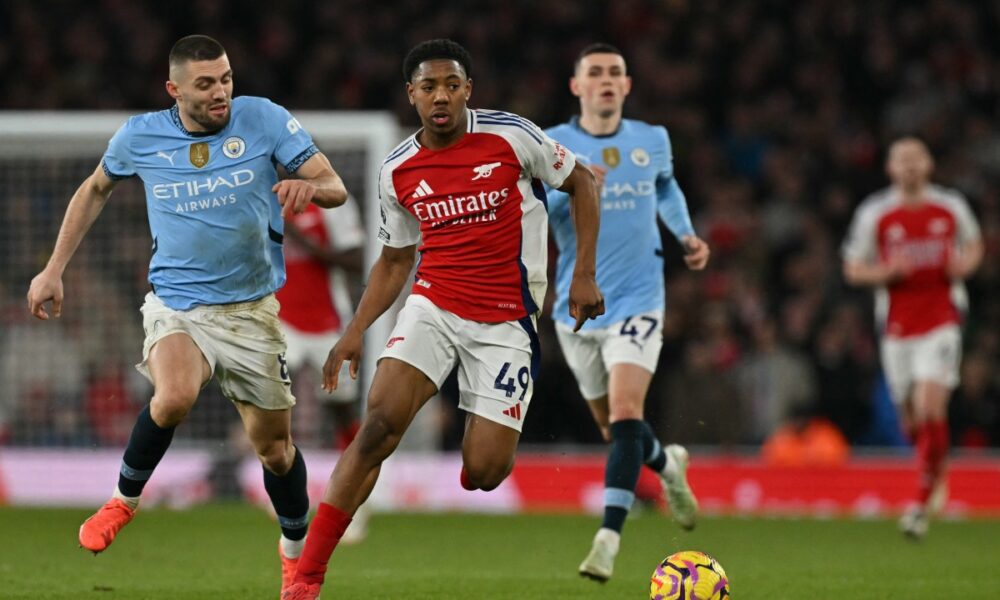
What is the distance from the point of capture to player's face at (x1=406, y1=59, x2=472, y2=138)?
6688 millimetres

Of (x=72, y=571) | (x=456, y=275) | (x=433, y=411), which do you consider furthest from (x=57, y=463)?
(x=456, y=275)

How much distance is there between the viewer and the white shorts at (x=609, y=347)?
8656 mm

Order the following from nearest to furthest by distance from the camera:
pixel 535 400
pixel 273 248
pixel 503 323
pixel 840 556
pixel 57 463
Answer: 1. pixel 503 323
2. pixel 273 248
3. pixel 840 556
4. pixel 57 463
5. pixel 535 400

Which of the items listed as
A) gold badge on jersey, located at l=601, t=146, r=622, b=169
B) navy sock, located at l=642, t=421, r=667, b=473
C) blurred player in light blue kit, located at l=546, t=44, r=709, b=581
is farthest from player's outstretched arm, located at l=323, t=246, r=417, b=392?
navy sock, located at l=642, t=421, r=667, b=473

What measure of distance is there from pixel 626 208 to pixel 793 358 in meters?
7.16

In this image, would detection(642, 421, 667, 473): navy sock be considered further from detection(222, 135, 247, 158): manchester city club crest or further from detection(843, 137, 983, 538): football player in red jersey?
detection(843, 137, 983, 538): football player in red jersey

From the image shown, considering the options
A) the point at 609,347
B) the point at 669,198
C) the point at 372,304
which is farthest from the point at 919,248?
the point at 372,304

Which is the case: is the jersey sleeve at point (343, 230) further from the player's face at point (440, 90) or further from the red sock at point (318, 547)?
the red sock at point (318, 547)

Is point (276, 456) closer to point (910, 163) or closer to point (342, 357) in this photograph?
point (342, 357)

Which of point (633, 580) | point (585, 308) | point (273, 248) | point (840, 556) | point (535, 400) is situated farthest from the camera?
point (535, 400)

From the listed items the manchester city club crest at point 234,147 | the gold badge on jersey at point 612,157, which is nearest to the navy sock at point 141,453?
the manchester city club crest at point 234,147

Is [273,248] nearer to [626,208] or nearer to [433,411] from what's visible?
[626,208]

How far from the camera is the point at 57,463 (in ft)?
47.7

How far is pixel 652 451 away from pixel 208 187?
305 centimetres
